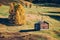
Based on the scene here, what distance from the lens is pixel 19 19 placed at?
6506cm

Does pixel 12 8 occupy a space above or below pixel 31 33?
above

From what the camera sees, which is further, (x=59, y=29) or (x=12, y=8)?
(x=12, y=8)

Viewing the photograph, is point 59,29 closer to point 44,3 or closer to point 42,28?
point 42,28

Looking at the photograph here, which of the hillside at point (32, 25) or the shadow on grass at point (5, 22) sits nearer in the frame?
the hillside at point (32, 25)

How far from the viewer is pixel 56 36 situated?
56312mm

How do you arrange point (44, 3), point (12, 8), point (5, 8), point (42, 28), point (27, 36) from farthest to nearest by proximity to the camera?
1. point (44, 3)
2. point (5, 8)
3. point (12, 8)
4. point (42, 28)
5. point (27, 36)

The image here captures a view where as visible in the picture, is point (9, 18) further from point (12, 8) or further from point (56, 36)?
point (56, 36)

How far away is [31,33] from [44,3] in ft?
160

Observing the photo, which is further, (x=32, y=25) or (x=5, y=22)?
(x=5, y=22)

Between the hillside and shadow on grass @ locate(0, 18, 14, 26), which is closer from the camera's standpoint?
the hillside

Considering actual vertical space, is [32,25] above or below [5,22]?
below

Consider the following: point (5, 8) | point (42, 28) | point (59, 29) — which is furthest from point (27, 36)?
point (5, 8)

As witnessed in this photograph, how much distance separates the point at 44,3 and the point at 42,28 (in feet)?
148

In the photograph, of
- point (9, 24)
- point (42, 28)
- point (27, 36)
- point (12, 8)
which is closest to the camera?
point (27, 36)
